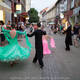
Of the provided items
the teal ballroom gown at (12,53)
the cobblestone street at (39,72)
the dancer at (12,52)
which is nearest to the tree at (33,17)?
the dancer at (12,52)

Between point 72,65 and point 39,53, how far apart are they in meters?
1.50

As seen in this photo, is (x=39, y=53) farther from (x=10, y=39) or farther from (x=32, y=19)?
(x=32, y=19)

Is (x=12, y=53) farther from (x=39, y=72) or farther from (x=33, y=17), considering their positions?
(x=33, y=17)

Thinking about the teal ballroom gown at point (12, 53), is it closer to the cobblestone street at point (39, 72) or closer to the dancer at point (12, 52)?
the dancer at point (12, 52)

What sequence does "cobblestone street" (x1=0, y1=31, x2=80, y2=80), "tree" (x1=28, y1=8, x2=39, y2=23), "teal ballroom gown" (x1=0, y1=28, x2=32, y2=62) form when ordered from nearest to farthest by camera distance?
1. "cobblestone street" (x1=0, y1=31, x2=80, y2=80)
2. "teal ballroom gown" (x1=0, y1=28, x2=32, y2=62)
3. "tree" (x1=28, y1=8, x2=39, y2=23)

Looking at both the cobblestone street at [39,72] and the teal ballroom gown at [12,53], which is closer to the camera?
the cobblestone street at [39,72]

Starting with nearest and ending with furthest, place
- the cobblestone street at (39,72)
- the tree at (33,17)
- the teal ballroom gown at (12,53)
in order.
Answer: the cobblestone street at (39,72) < the teal ballroom gown at (12,53) < the tree at (33,17)

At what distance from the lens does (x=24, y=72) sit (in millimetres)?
5383

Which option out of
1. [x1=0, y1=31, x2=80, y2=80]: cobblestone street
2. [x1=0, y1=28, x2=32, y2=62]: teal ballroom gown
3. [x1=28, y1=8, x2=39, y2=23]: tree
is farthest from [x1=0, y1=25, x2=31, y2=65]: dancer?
[x1=28, y1=8, x2=39, y2=23]: tree

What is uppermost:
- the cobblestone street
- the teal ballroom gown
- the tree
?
the tree

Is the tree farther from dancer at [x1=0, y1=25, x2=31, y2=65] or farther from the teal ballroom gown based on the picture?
the teal ballroom gown

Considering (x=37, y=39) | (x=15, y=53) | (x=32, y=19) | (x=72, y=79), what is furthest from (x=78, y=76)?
(x=32, y=19)

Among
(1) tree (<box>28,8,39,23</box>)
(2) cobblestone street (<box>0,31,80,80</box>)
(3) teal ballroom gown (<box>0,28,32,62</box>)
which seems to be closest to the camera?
(2) cobblestone street (<box>0,31,80,80</box>)

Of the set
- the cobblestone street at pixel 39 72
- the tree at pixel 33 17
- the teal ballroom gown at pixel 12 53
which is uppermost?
the tree at pixel 33 17
